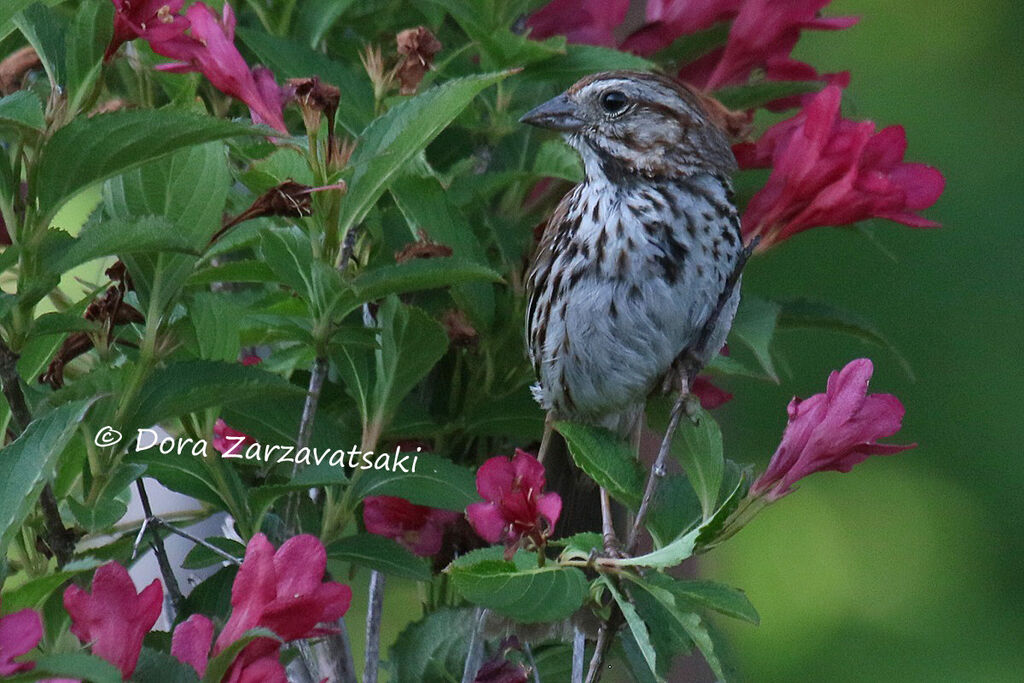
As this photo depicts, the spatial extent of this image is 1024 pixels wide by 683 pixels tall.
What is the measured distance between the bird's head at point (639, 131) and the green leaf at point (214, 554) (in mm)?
707

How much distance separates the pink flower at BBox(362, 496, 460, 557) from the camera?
1.50 meters

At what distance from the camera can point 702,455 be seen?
1.31m

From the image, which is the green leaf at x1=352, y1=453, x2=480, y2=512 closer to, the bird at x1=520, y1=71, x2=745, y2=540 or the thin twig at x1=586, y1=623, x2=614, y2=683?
the thin twig at x1=586, y1=623, x2=614, y2=683

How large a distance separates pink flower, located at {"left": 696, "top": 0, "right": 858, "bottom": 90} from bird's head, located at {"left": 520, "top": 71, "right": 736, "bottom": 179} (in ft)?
0.20

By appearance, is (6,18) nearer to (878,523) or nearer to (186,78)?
(186,78)

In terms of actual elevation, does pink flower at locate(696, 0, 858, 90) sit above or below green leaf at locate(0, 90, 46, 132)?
below

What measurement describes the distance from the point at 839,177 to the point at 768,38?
0.81 ft

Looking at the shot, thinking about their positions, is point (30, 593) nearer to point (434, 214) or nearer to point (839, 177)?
point (434, 214)

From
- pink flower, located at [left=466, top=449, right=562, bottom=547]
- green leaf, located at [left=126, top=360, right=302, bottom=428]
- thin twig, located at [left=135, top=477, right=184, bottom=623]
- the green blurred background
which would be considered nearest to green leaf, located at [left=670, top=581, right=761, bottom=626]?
pink flower, located at [left=466, top=449, right=562, bottom=547]

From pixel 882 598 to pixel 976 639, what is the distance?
0.36 meters

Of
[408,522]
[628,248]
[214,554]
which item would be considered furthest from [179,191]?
[628,248]

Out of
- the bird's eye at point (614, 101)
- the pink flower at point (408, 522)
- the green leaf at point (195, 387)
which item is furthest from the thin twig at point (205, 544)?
the bird's eye at point (614, 101)

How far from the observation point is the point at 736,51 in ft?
5.82

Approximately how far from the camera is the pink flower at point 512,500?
4.05ft
